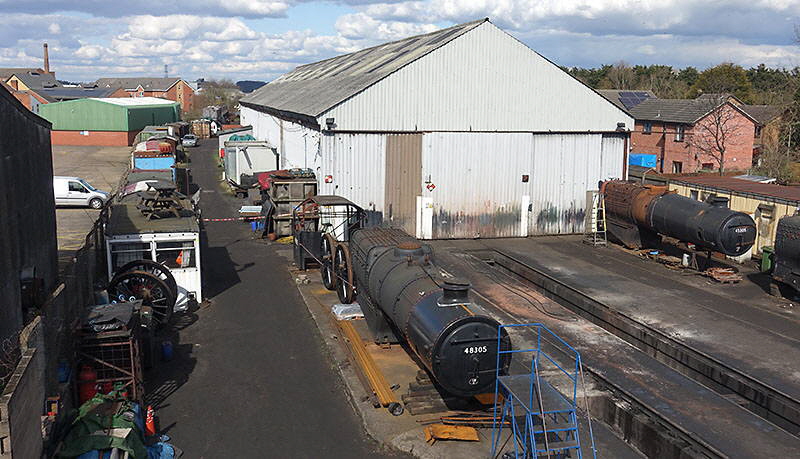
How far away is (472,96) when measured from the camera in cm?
2728

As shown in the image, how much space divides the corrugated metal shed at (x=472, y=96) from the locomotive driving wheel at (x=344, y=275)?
7814 mm

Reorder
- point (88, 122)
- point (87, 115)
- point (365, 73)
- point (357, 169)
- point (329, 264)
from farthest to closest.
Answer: point (87, 115)
point (88, 122)
point (365, 73)
point (357, 169)
point (329, 264)

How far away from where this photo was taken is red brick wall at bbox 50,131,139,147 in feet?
211

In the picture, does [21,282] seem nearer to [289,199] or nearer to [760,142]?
[289,199]

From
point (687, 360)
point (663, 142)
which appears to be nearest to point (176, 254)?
point (687, 360)

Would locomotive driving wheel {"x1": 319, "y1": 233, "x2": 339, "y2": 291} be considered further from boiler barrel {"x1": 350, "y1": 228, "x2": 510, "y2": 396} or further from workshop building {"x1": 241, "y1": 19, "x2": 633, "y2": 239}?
boiler barrel {"x1": 350, "y1": 228, "x2": 510, "y2": 396}

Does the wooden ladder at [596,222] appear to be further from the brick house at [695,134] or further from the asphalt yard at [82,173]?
the brick house at [695,134]

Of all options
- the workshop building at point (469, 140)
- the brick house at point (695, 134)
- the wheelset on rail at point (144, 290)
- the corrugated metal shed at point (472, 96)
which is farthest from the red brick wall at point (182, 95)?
the wheelset on rail at point (144, 290)

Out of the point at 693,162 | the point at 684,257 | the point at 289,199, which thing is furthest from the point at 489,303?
the point at 693,162

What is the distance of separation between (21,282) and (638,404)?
39.9ft

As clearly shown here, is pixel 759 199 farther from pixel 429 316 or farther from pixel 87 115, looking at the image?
pixel 87 115

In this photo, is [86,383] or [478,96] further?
[478,96]

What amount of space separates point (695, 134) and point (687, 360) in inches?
1446

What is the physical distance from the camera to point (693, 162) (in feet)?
158
